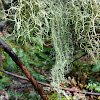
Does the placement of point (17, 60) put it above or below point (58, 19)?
below

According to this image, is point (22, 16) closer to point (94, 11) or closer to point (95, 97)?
point (94, 11)

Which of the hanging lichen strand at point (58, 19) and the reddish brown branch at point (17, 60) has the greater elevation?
the hanging lichen strand at point (58, 19)

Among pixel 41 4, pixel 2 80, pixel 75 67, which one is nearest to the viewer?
pixel 41 4

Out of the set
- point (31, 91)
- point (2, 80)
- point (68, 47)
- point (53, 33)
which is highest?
point (53, 33)

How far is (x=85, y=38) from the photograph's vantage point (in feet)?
2.23

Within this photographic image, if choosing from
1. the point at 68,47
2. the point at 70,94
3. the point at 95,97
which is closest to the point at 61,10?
the point at 68,47

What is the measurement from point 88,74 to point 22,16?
1.13 m

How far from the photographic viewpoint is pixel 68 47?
756mm

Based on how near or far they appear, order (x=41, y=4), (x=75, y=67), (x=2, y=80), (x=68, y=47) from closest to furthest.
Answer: (x=41, y=4)
(x=68, y=47)
(x=2, y=80)
(x=75, y=67)

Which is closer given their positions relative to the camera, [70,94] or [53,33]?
[53,33]

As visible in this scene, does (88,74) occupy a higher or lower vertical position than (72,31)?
lower

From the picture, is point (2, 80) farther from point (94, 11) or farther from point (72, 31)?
point (94, 11)

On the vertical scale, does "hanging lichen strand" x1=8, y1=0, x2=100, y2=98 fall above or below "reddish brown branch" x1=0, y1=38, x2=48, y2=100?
above

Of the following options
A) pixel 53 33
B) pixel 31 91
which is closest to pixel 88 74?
pixel 31 91
